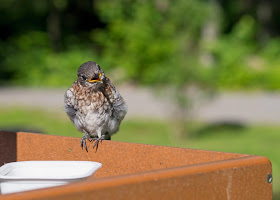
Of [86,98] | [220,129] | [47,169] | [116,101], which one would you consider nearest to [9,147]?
[47,169]

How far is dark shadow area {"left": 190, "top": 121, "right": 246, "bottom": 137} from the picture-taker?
35.0 feet

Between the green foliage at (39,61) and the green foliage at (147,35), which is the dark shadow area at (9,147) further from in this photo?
the green foliage at (39,61)

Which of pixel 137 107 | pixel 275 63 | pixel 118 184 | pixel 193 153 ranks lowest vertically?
pixel 118 184

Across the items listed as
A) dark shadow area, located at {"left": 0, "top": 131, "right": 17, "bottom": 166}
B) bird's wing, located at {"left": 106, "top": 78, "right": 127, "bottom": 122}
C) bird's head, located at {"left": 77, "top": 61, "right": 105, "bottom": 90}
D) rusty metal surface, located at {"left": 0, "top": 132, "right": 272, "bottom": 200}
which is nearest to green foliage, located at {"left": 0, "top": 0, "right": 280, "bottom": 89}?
bird's wing, located at {"left": 106, "top": 78, "right": 127, "bottom": 122}

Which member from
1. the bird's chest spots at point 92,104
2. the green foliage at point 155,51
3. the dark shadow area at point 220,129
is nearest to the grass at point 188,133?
the dark shadow area at point 220,129

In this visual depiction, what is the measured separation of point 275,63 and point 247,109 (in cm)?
475

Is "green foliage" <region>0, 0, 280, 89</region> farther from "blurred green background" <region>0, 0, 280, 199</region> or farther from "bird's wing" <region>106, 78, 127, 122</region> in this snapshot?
"bird's wing" <region>106, 78, 127, 122</region>

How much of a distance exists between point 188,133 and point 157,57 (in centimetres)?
637

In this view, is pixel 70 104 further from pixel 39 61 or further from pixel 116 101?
pixel 39 61

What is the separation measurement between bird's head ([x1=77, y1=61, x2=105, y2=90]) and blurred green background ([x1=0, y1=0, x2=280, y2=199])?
13.5 feet

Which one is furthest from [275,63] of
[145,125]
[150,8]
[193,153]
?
[193,153]

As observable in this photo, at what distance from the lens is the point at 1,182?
83.6 inches

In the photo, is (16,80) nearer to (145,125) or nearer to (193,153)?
(145,125)

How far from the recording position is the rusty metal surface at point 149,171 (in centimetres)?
177
